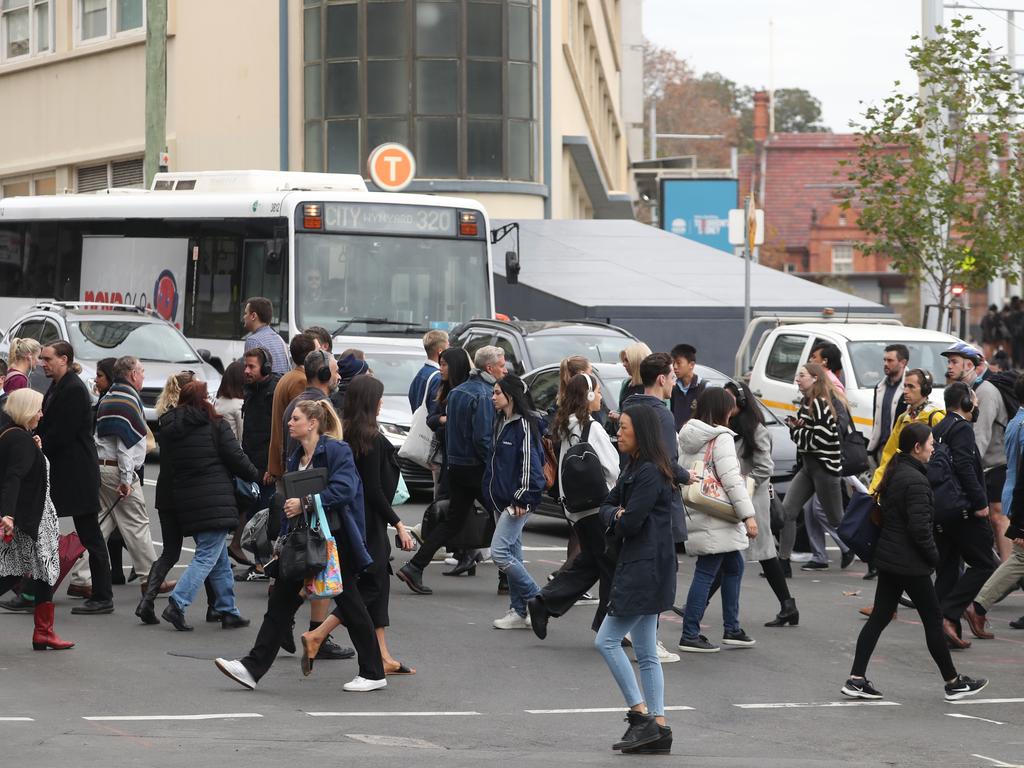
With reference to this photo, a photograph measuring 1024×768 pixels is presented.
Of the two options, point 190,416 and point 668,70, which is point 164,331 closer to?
point 190,416

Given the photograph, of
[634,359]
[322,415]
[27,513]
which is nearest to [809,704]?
[322,415]

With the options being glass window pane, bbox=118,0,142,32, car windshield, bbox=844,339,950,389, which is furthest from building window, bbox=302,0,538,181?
car windshield, bbox=844,339,950,389

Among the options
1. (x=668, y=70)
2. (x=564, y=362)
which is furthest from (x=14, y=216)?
(x=668, y=70)

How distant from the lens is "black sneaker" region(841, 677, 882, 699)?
962cm

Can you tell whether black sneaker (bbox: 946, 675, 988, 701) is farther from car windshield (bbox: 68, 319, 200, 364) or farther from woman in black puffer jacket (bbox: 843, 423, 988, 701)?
car windshield (bbox: 68, 319, 200, 364)

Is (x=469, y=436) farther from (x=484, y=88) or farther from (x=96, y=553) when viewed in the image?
(x=484, y=88)

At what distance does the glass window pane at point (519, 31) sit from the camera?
3622 cm

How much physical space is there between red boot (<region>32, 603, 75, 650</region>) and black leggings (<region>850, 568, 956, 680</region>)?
15.2 ft

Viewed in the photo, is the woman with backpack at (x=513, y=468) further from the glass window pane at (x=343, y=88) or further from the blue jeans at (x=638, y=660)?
the glass window pane at (x=343, y=88)

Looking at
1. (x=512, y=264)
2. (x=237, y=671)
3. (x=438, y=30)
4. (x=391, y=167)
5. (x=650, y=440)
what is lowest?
(x=237, y=671)

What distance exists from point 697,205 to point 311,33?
2163cm

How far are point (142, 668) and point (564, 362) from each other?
3.38 m

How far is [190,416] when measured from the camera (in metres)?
11.0

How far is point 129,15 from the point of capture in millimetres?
41344
